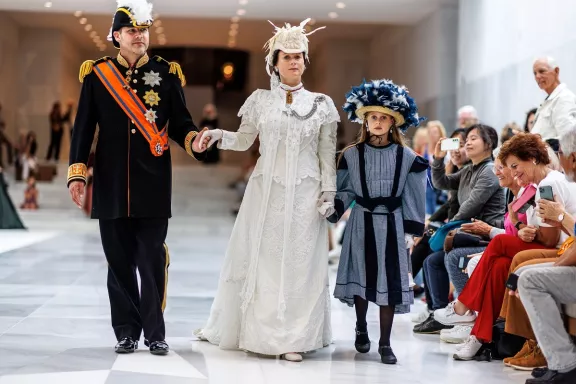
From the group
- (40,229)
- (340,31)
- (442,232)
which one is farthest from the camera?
(340,31)

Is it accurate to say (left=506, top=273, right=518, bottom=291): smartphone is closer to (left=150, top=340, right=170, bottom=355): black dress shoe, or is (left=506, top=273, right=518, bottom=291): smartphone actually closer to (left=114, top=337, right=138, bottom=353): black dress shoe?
(left=150, top=340, right=170, bottom=355): black dress shoe

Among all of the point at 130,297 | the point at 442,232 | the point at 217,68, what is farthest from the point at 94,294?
the point at 217,68

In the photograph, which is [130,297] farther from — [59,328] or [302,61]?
[302,61]

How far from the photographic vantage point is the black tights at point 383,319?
5.06 metres

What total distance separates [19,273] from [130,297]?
148 inches

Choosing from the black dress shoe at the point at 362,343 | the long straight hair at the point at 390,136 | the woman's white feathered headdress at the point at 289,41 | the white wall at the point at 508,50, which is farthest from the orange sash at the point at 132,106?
the white wall at the point at 508,50

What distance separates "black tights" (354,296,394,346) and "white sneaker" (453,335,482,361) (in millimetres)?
422

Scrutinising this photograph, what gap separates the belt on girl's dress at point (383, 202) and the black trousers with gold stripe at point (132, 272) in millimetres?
1150

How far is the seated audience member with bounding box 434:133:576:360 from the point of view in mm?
4902

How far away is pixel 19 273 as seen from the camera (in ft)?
27.6

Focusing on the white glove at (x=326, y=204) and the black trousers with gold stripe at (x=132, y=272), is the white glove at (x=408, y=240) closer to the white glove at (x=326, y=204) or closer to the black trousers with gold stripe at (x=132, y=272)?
the white glove at (x=326, y=204)

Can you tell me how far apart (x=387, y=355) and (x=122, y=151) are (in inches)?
72.2

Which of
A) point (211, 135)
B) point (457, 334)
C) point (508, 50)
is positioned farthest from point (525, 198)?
point (508, 50)

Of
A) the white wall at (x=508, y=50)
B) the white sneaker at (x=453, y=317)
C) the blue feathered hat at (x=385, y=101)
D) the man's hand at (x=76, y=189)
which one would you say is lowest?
the white sneaker at (x=453, y=317)
